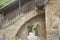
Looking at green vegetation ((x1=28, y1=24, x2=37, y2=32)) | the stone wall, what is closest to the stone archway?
green vegetation ((x1=28, y1=24, x2=37, y2=32))

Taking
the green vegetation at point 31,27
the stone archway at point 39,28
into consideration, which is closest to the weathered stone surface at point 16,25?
the stone archway at point 39,28

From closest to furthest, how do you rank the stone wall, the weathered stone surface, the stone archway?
the stone wall < the weathered stone surface < the stone archway

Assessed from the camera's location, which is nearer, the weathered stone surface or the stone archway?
the weathered stone surface

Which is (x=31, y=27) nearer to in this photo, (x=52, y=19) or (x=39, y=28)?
(x=39, y=28)

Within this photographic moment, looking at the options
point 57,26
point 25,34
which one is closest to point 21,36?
point 25,34

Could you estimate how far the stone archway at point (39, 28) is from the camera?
11.1m

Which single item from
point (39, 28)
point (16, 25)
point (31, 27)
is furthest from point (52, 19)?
point (16, 25)

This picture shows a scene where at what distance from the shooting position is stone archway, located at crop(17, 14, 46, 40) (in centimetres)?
1114

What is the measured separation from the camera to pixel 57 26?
1022 cm

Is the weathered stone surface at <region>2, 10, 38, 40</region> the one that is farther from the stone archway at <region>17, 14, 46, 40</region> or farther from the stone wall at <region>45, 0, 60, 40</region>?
the stone wall at <region>45, 0, 60, 40</region>

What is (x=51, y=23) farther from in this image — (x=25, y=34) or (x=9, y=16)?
(x=9, y=16)

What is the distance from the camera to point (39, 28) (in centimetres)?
1128

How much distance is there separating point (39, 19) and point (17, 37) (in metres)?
1.46

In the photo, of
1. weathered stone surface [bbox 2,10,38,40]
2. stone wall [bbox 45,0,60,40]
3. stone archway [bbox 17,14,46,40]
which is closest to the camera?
stone wall [bbox 45,0,60,40]
